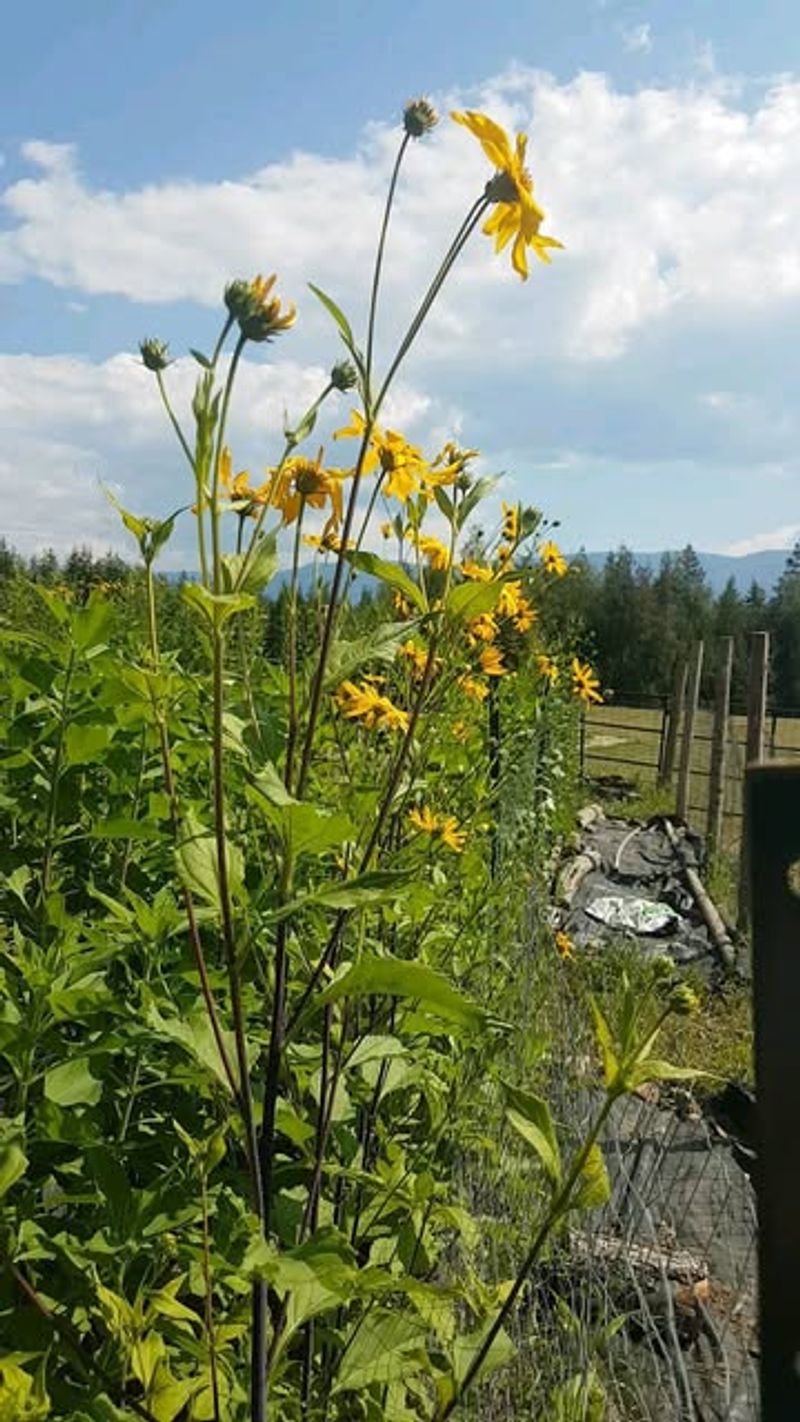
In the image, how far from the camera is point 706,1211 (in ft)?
10.3

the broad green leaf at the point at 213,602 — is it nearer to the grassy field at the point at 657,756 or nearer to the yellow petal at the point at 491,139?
the yellow petal at the point at 491,139

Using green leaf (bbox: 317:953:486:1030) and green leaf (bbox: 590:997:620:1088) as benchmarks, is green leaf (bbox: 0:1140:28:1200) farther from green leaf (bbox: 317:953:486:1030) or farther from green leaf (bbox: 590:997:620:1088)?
green leaf (bbox: 590:997:620:1088)

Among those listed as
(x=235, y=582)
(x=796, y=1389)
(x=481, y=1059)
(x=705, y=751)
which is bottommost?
(x=705, y=751)

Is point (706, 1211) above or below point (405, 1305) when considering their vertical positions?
below

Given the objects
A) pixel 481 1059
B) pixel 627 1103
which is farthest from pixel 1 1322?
pixel 627 1103

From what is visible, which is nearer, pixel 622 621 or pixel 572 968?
pixel 572 968

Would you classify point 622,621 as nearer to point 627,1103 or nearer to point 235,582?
point 627,1103

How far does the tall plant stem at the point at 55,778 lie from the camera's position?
4.39 feet

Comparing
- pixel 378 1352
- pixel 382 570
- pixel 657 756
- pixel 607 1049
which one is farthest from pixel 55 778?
pixel 657 756

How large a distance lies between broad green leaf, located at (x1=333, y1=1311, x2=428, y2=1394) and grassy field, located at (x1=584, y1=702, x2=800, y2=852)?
19.4 feet

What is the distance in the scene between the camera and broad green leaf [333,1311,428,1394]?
1.08 metres

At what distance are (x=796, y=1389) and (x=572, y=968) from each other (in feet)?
14.5

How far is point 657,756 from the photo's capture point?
17891mm

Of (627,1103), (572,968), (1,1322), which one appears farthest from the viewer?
(572,968)
